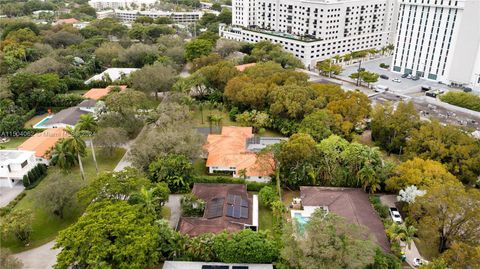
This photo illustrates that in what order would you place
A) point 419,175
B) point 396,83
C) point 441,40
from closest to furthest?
point 419,175, point 441,40, point 396,83

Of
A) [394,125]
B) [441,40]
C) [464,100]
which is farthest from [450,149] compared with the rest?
[441,40]

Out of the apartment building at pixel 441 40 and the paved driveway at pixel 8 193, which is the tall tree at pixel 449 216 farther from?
the apartment building at pixel 441 40

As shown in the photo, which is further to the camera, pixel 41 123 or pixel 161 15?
pixel 161 15

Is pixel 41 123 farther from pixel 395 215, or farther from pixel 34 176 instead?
pixel 395 215

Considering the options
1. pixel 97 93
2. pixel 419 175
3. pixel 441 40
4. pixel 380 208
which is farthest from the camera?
pixel 441 40

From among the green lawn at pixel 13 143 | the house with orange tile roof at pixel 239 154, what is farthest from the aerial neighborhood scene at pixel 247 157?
the green lawn at pixel 13 143

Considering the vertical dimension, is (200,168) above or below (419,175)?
below

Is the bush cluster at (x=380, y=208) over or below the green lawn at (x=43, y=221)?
over
